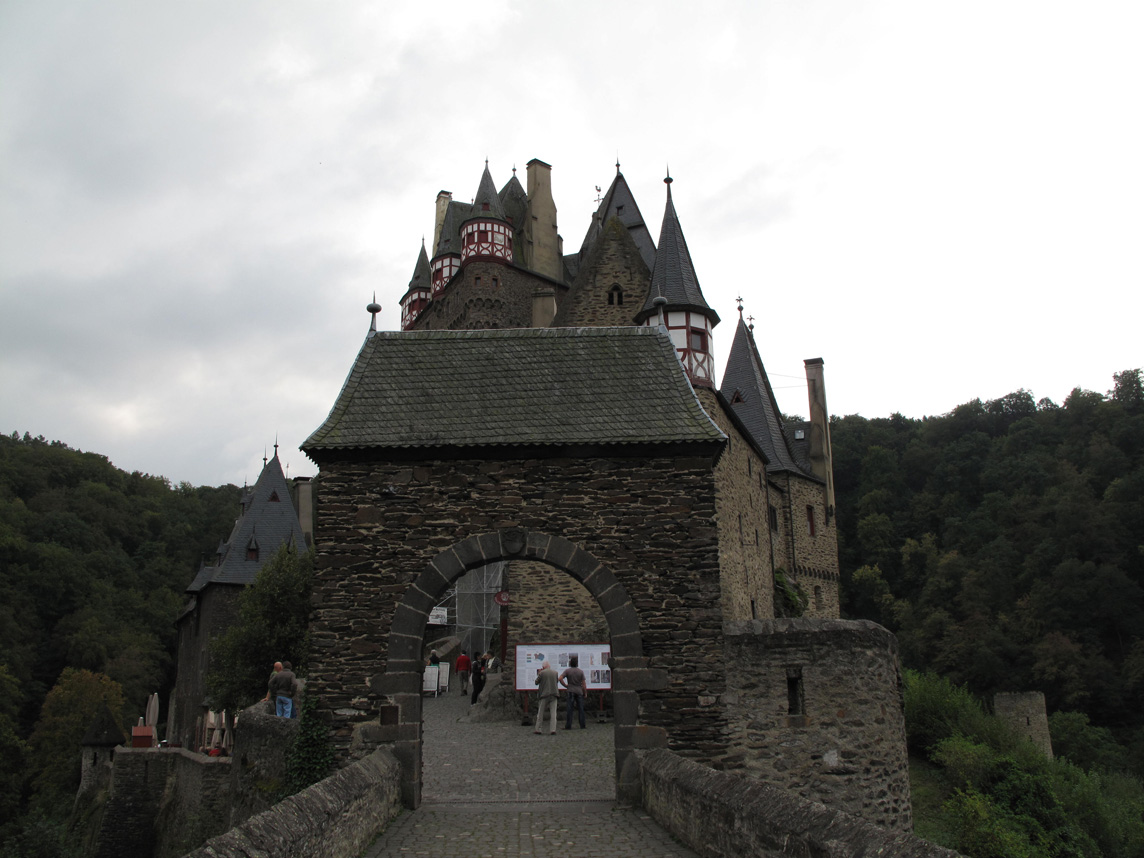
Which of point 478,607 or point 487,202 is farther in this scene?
point 487,202

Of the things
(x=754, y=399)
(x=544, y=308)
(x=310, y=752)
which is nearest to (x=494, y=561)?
(x=310, y=752)

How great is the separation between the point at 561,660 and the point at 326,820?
963 cm

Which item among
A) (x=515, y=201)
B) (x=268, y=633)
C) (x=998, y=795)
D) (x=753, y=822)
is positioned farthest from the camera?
(x=515, y=201)

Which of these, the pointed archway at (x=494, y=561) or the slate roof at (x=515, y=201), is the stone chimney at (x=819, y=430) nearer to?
the slate roof at (x=515, y=201)

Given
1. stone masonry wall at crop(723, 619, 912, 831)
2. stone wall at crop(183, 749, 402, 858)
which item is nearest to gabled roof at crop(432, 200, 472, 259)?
stone masonry wall at crop(723, 619, 912, 831)

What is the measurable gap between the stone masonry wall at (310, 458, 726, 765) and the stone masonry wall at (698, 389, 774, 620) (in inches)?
351

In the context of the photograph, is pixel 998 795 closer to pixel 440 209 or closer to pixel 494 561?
pixel 494 561

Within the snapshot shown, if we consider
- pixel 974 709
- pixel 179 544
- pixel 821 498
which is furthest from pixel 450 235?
pixel 179 544

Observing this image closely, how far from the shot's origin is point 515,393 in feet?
39.5

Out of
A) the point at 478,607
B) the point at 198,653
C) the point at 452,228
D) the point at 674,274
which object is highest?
the point at 452,228

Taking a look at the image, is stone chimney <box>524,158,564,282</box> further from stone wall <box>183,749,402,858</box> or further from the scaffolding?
stone wall <box>183,749,402,858</box>

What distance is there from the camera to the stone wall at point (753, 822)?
5.23m

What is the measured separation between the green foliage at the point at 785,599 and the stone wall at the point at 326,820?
→ 20.9 meters

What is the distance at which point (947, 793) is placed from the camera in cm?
1847
